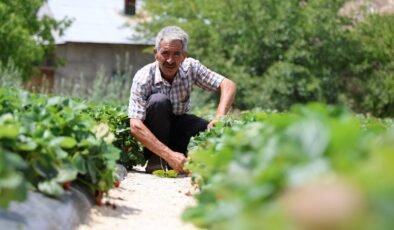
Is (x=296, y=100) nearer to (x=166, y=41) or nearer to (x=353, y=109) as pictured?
(x=353, y=109)

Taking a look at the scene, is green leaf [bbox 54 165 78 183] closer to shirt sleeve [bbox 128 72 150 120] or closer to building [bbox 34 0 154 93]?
shirt sleeve [bbox 128 72 150 120]

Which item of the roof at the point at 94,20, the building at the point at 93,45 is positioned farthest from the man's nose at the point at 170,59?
the building at the point at 93,45

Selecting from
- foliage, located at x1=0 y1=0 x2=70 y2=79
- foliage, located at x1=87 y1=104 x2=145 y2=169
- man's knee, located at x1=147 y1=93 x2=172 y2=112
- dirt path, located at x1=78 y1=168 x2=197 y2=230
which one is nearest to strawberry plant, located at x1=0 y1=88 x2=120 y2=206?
dirt path, located at x1=78 y1=168 x2=197 y2=230

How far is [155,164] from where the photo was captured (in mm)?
7074

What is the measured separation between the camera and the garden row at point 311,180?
174 centimetres

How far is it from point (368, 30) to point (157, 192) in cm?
2127

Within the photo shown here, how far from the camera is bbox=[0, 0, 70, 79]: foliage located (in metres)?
21.6

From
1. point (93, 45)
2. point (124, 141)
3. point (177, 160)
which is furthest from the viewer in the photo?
point (93, 45)

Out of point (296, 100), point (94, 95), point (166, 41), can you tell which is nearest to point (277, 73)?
point (296, 100)

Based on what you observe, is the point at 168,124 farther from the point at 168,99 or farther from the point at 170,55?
the point at 170,55

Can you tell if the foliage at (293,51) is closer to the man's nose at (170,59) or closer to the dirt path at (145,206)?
the man's nose at (170,59)

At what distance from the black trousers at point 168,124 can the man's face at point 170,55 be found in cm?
25

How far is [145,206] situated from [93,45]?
25.9 meters

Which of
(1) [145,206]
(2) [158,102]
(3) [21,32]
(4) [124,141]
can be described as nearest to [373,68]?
(3) [21,32]
